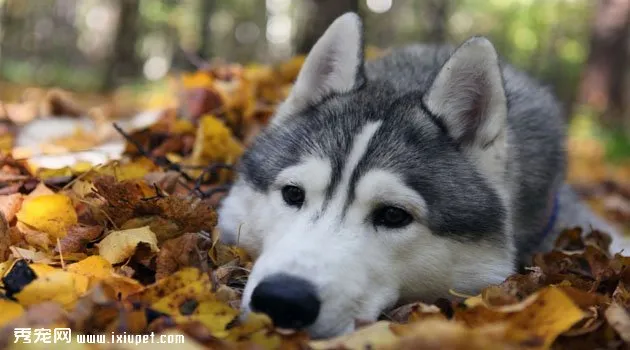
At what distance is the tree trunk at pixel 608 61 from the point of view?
525 inches

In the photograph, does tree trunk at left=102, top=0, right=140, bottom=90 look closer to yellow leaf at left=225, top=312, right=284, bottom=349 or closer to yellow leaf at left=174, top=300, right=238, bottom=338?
yellow leaf at left=174, top=300, right=238, bottom=338

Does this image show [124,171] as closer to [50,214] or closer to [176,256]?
[50,214]

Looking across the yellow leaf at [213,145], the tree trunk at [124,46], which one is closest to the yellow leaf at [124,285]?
the yellow leaf at [213,145]

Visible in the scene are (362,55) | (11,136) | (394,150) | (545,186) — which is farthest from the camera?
(11,136)

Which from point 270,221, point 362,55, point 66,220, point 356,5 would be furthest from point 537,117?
point 356,5

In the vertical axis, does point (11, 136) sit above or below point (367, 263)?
below

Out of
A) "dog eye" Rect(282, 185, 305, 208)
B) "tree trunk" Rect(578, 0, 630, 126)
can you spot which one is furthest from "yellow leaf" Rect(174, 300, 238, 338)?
"tree trunk" Rect(578, 0, 630, 126)

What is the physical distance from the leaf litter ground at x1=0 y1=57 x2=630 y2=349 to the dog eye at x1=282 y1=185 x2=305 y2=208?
33cm

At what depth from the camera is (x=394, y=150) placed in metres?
2.66

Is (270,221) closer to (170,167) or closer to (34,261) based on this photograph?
(34,261)

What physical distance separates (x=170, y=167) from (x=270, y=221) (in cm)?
118

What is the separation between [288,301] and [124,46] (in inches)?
584

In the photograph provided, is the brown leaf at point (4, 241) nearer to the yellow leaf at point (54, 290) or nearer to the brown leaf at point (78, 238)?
the brown leaf at point (78, 238)

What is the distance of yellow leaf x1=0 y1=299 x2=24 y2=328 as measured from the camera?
1.97 meters
